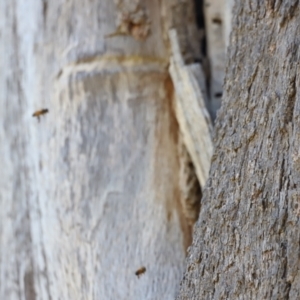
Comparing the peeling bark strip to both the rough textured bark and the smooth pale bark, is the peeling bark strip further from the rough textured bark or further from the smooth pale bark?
the rough textured bark

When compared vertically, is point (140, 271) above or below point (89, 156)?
below

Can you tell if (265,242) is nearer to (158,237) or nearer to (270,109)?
(270,109)

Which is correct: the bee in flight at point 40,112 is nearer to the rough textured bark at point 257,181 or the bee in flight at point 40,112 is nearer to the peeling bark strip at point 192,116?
the peeling bark strip at point 192,116

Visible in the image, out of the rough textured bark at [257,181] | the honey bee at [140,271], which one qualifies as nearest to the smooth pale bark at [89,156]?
the honey bee at [140,271]

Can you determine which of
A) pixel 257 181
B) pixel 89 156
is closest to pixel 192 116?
pixel 89 156

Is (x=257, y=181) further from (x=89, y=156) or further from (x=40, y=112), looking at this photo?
(x=40, y=112)
